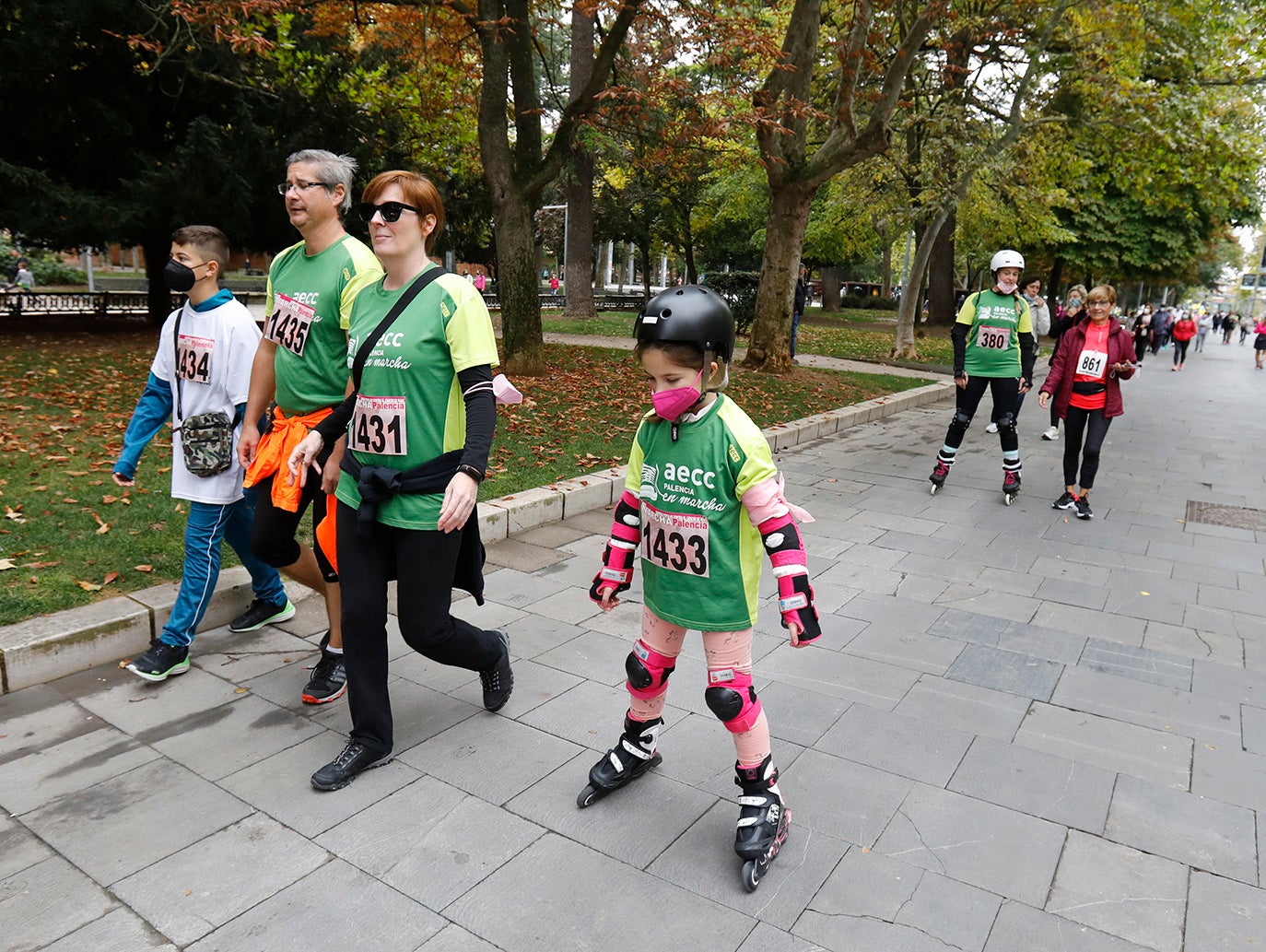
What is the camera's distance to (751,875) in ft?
9.05

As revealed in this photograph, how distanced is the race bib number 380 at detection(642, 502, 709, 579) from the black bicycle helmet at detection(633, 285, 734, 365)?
0.53m

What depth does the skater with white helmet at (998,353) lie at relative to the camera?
25.9 feet

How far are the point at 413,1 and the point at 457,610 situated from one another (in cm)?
950

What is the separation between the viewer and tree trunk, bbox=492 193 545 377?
12.3 metres

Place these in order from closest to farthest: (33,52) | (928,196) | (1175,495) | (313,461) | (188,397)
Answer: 1. (313,461)
2. (188,397)
3. (1175,495)
4. (33,52)
5. (928,196)

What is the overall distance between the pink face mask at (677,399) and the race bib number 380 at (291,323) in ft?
5.16

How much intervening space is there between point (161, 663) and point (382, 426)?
1808 mm

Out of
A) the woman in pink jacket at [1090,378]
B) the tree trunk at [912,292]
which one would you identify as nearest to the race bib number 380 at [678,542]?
the woman in pink jacket at [1090,378]

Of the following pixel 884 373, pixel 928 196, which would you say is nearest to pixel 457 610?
pixel 884 373

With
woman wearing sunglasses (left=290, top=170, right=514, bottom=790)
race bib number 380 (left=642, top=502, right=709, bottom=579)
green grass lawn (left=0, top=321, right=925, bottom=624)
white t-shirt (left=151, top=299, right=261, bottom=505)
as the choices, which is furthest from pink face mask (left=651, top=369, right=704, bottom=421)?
green grass lawn (left=0, top=321, right=925, bottom=624)

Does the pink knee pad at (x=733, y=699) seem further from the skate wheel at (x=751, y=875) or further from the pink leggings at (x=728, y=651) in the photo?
the skate wheel at (x=751, y=875)

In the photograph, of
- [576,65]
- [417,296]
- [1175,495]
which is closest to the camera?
[417,296]

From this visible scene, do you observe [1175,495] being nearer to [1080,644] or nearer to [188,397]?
[1080,644]

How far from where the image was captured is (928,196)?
63.2 feet
